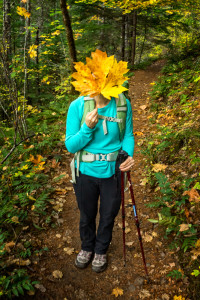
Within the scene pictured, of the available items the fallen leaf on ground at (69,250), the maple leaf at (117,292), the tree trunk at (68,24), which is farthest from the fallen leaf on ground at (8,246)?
the tree trunk at (68,24)

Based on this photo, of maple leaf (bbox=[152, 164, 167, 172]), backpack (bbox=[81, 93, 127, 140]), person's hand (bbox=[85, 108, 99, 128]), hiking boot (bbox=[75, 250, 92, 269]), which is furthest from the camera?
maple leaf (bbox=[152, 164, 167, 172])

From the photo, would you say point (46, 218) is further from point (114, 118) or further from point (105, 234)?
point (114, 118)

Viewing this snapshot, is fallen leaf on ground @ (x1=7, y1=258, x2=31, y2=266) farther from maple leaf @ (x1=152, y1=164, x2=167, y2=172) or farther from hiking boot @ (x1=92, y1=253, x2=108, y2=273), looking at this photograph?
maple leaf @ (x1=152, y1=164, x2=167, y2=172)

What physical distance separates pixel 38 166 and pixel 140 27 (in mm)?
14070

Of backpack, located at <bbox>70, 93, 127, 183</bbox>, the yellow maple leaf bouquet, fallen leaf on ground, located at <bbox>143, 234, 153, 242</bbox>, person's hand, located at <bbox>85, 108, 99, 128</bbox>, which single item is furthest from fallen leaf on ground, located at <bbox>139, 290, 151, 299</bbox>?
the yellow maple leaf bouquet

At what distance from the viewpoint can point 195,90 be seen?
6008mm

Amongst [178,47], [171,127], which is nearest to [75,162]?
[171,127]

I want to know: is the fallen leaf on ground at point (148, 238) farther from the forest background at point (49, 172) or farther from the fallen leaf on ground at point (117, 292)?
the fallen leaf on ground at point (117, 292)

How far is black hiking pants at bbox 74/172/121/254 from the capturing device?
2.23 meters

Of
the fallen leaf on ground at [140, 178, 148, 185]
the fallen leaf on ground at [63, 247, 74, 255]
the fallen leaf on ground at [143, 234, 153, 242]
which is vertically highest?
the fallen leaf on ground at [140, 178, 148, 185]

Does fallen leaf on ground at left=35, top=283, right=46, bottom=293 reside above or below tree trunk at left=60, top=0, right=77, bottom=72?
below

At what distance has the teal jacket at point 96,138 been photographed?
192 centimetres

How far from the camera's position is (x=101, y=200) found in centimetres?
235

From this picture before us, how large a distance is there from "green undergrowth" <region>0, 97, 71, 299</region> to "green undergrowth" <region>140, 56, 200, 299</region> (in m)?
2.03
